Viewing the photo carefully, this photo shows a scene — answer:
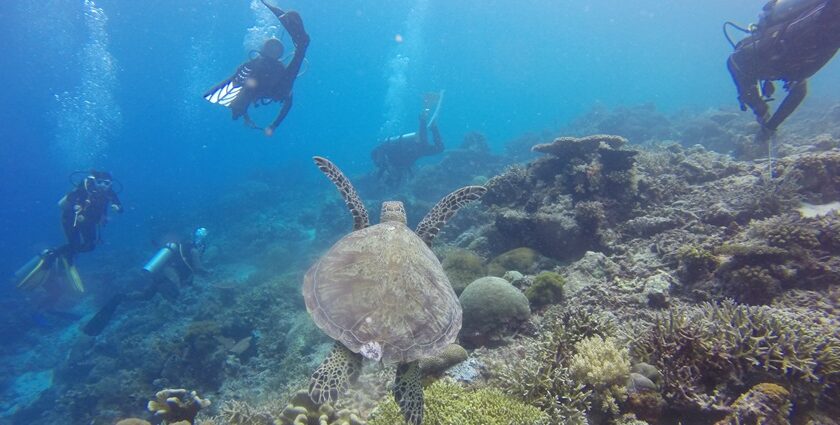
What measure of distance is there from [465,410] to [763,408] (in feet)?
8.11

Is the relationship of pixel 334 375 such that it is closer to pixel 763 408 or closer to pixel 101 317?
pixel 763 408

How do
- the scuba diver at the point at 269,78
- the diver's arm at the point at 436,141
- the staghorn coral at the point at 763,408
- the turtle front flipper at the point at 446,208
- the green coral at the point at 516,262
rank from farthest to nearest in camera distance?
the diver's arm at the point at 436,141
the scuba diver at the point at 269,78
the green coral at the point at 516,262
the turtle front flipper at the point at 446,208
the staghorn coral at the point at 763,408

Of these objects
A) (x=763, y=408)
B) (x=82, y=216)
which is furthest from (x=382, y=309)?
(x=82, y=216)

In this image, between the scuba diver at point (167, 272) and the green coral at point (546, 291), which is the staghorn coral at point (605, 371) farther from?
the scuba diver at point (167, 272)

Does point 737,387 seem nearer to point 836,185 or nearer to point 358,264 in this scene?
point 358,264

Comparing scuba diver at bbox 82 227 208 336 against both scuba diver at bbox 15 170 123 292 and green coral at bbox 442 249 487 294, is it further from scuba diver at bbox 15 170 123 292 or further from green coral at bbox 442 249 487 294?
green coral at bbox 442 249 487 294

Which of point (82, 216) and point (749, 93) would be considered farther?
point (82, 216)

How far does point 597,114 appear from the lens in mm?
32625

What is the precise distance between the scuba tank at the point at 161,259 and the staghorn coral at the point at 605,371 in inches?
Result: 551

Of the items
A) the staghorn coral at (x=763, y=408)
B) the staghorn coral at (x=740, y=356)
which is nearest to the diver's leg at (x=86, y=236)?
the staghorn coral at (x=740, y=356)

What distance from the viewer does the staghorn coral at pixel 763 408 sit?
2.75 m

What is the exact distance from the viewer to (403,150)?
2064 centimetres

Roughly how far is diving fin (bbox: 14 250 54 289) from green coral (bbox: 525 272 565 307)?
1697 cm

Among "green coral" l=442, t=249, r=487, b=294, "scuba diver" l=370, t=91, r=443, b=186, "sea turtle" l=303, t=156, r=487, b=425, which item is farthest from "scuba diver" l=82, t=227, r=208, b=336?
"sea turtle" l=303, t=156, r=487, b=425
